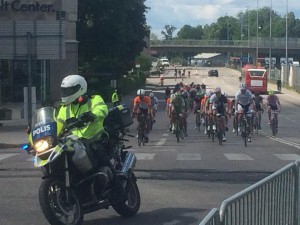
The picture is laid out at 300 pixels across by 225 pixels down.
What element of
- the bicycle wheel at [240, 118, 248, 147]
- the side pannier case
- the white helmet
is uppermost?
the white helmet

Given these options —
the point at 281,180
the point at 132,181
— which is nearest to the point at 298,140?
the point at 132,181

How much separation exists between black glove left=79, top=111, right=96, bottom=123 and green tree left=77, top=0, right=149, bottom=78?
2144 inches

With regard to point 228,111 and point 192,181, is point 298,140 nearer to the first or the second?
point 228,111

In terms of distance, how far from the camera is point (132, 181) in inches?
417

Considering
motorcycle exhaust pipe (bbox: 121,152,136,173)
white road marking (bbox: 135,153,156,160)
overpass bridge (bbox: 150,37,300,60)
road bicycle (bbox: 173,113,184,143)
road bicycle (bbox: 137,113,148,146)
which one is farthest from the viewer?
overpass bridge (bbox: 150,37,300,60)

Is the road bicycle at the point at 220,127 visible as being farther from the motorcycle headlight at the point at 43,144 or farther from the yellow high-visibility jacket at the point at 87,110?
the motorcycle headlight at the point at 43,144

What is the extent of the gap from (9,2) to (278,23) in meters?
153

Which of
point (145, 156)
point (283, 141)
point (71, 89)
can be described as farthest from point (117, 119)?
point (283, 141)

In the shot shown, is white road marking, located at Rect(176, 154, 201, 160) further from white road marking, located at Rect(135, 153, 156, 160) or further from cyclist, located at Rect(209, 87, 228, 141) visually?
cyclist, located at Rect(209, 87, 228, 141)

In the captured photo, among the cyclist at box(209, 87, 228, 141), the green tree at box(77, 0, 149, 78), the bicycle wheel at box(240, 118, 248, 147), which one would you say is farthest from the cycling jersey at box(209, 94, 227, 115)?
the green tree at box(77, 0, 149, 78)

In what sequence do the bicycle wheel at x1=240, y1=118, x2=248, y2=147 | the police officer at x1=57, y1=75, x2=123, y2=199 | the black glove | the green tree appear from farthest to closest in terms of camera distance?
the green tree, the bicycle wheel at x1=240, y1=118, x2=248, y2=147, the police officer at x1=57, y1=75, x2=123, y2=199, the black glove

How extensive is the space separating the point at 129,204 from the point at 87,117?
165cm

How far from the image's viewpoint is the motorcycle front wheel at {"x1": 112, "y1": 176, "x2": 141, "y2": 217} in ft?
33.6

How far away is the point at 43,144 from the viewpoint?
8.95m
